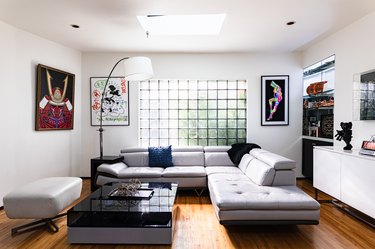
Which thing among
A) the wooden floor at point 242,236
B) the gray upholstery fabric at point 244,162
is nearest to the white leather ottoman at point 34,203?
the wooden floor at point 242,236

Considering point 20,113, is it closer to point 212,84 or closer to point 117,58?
point 117,58

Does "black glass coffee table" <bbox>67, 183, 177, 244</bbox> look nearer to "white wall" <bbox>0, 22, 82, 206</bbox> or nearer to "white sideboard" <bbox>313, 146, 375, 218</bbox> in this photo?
"white wall" <bbox>0, 22, 82, 206</bbox>

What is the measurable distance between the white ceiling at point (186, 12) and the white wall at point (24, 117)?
218 mm

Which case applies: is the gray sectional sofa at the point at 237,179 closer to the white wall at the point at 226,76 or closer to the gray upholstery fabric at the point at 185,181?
the gray upholstery fabric at the point at 185,181

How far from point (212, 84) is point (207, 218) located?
2931 millimetres

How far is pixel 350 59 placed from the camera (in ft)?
11.3

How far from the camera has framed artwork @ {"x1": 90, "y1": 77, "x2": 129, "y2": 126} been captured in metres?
4.80

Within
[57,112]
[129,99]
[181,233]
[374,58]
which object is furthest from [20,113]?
[374,58]

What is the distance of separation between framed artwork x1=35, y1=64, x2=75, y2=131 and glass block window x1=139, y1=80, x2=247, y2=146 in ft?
4.53

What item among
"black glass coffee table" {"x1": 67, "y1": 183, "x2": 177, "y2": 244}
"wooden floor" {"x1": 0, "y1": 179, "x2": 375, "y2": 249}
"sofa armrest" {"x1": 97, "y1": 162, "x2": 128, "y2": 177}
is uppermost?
"sofa armrest" {"x1": 97, "y1": 162, "x2": 128, "y2": 177}

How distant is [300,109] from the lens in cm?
482

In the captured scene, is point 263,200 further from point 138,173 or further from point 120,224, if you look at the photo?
point 138,173

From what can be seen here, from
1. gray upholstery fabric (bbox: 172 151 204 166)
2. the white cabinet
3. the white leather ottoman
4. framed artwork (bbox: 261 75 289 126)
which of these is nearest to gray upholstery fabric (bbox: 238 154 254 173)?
gray upholstery fabric (bbox: 172 151 204 166)

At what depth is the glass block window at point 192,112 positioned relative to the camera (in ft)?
16.4
